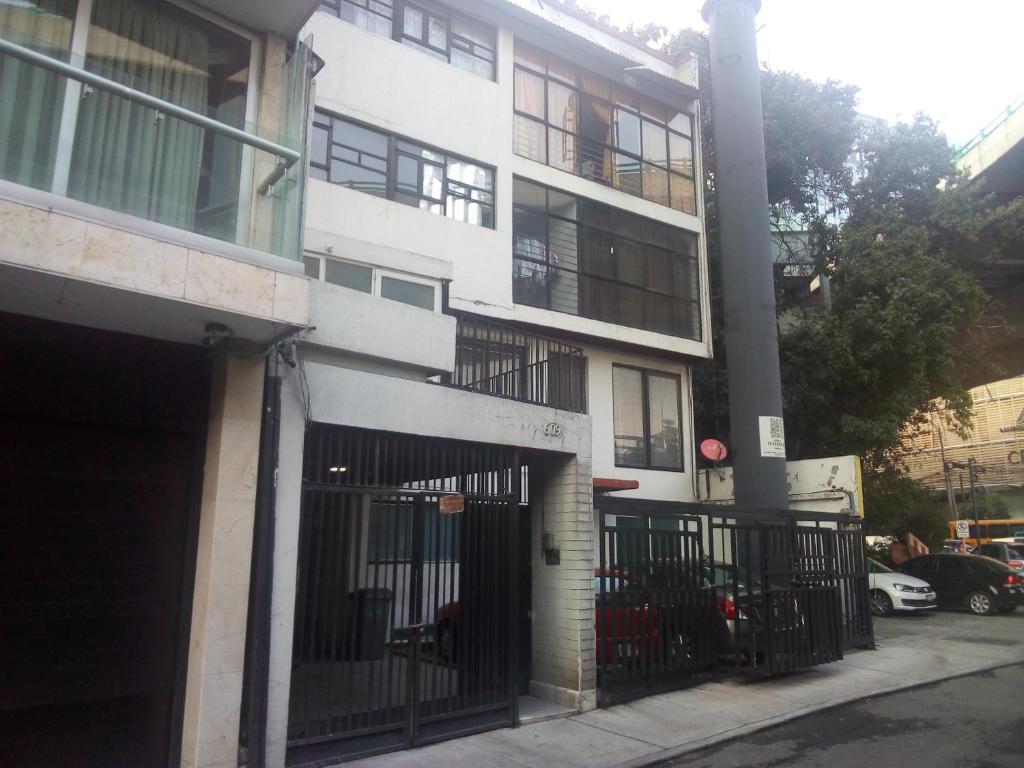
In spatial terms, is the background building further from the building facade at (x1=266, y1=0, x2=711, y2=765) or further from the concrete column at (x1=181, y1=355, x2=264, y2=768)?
the concrete column at (x1=181, y1=355, x2=264, y2=768)

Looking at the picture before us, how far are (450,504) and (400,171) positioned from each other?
840 cm

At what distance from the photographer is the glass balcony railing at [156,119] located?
18.0 feet

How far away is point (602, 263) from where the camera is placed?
16781mm

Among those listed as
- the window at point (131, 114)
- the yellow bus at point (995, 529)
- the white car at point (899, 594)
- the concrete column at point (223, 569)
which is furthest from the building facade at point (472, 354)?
the yellow bus at point (995, 529)

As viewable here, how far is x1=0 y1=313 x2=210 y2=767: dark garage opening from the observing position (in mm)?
5621

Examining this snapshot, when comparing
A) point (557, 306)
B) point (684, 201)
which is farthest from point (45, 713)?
point (684, 201)

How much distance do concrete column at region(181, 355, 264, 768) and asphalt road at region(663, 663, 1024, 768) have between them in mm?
3995

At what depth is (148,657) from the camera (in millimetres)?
6113

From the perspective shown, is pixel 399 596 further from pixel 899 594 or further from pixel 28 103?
pixel 899 594

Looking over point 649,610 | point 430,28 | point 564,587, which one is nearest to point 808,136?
point 430,28

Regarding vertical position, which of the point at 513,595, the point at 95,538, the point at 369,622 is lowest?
the point at 369,622

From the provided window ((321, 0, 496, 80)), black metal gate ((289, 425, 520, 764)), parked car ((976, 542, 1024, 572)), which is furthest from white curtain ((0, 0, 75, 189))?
parked car ((976, 542, 1024, 572))

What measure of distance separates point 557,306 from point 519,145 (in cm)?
353

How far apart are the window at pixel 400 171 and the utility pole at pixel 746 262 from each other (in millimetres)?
5672
